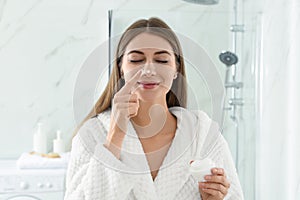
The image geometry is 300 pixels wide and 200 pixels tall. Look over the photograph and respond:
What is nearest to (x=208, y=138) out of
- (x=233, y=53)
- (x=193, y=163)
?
(x=193, y=163)

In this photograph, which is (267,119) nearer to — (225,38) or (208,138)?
(225,38)

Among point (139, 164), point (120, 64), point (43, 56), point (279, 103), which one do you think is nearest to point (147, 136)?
point (139, 164)

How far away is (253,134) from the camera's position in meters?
2.00

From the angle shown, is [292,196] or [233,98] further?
[233,98]

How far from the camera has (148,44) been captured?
0.92 meters

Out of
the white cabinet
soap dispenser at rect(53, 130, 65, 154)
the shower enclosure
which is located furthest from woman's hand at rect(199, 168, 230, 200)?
soap dispenser at rect(53, 130, 65, 154)

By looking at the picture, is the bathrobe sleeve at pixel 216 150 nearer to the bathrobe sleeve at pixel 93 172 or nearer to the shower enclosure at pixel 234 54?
the bathrobe sleeve at pixel 93 172

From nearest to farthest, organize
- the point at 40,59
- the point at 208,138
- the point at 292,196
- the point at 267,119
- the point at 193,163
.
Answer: the point at 193,163 < the point at 208,138 < the point at 292,196 < the point at 267,119 < the point at 40,59

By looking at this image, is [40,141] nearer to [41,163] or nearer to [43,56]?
[41,163]

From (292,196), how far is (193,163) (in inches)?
36.4

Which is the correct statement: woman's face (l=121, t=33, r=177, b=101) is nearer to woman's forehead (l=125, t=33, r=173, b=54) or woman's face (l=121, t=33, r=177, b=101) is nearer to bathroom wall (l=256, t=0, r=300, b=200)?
woman's forehead (l=125, t=33, r=173, b=54)

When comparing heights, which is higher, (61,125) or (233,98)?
(233,98)

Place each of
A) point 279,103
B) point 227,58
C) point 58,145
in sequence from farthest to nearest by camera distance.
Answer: point 58,145
point 227,58
point 279,103

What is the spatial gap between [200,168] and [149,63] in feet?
0.78
